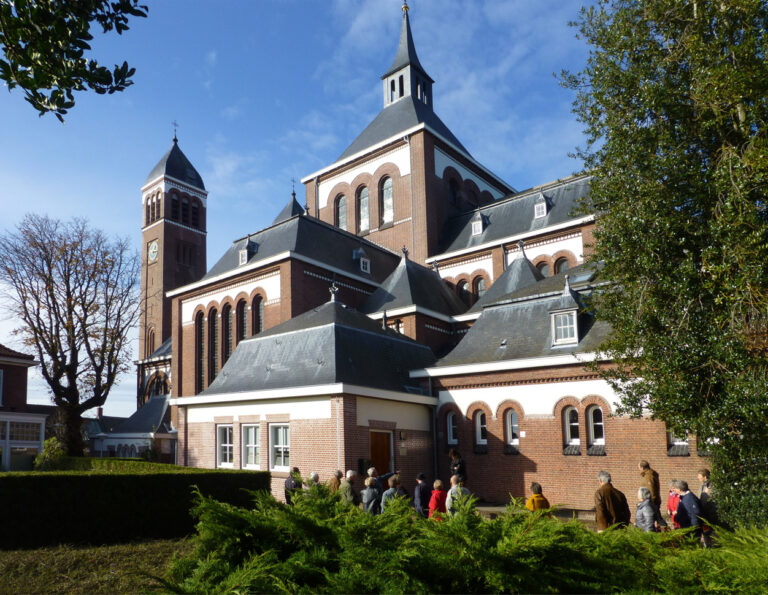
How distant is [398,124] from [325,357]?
20.2 meters

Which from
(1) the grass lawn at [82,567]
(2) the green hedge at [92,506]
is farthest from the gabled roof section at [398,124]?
(1) the grass lawn at [82,567]

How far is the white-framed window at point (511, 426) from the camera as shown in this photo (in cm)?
1870

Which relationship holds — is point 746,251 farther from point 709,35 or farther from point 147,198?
point 147,198

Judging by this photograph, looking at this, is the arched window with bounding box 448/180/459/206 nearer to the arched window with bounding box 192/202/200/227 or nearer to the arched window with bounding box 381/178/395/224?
the arched window with bounding box 381/178/395/224

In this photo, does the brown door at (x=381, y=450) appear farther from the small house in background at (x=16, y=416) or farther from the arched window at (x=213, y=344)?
the small house in background at (x=16, y=416)

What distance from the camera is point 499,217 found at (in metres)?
31.3

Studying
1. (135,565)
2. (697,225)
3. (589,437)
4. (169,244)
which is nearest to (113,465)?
(135,565)

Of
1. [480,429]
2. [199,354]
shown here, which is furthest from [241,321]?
[480,429]

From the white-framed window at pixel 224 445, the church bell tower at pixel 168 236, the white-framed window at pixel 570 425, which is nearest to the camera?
the white-framed window at pixel 570 425

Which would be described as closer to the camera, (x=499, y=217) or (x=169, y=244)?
(x=499, y=217)

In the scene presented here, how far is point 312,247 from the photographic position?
2742 cm

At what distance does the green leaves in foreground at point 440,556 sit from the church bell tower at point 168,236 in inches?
2030

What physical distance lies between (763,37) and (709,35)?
1105 millimetres

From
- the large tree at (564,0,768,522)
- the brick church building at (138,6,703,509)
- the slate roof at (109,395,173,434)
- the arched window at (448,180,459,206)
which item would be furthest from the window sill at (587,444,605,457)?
the slate roof at (109,395,173,434)
